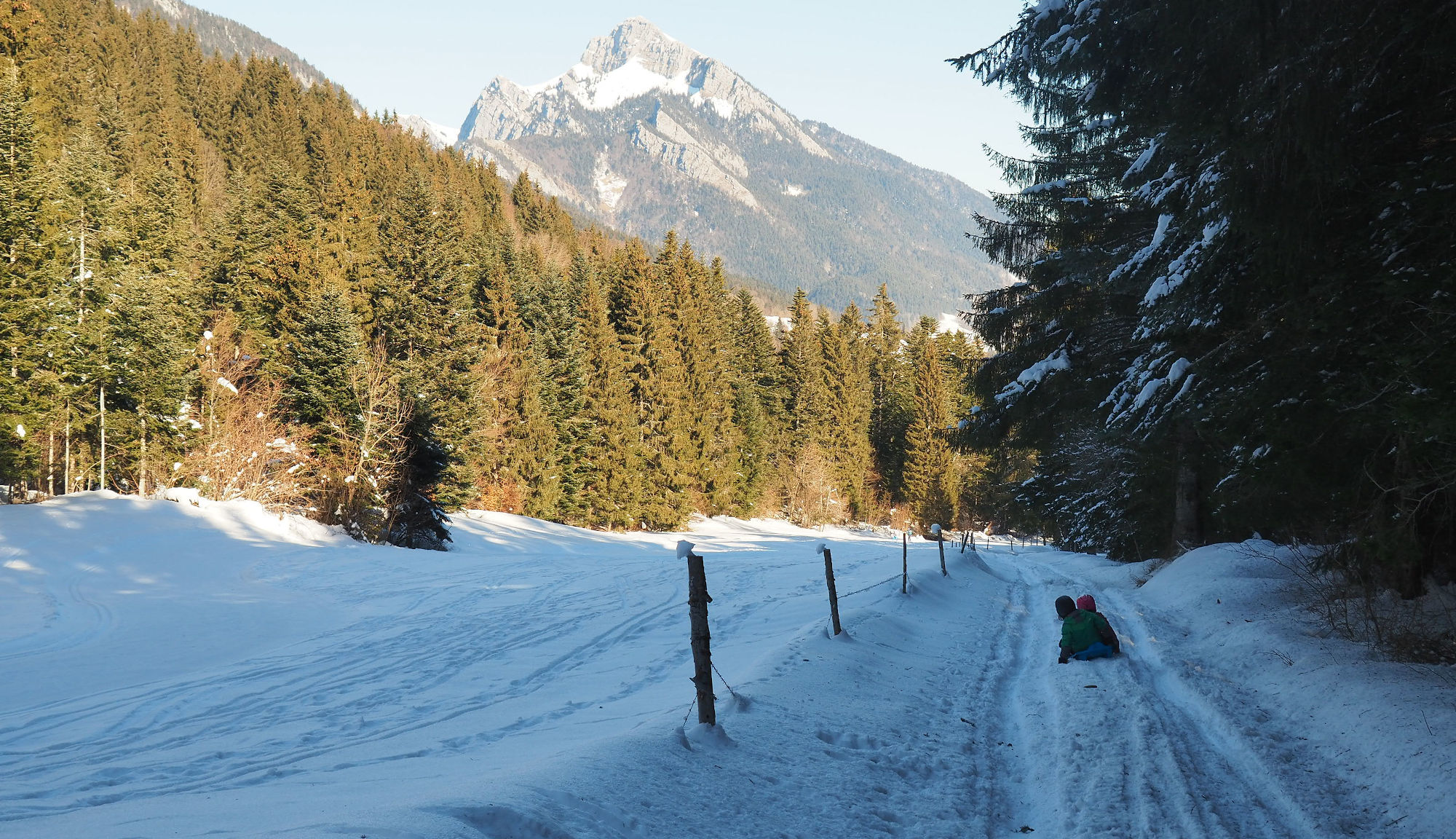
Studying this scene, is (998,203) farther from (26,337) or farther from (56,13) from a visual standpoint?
(56,13)

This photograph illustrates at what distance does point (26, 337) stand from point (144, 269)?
23.6 feet

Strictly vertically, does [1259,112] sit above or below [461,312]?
below

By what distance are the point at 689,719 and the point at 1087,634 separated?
5.51 meters

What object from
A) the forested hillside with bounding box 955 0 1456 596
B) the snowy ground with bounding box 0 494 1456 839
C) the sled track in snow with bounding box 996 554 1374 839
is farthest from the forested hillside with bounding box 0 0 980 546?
the sled track in snow with bounding box 996 554 1374 839

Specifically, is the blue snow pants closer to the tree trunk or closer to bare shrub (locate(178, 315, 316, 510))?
the tree trunk

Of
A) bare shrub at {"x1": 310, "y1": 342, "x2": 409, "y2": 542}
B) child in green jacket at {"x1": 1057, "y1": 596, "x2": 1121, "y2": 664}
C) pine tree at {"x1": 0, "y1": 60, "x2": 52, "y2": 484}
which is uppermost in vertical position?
pine tree at {"x1": 0, "y1": 60, "x2": 52, "y2": 484}

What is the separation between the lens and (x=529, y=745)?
6.69 metres

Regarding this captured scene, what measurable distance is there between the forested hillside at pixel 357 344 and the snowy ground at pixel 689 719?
1008cm

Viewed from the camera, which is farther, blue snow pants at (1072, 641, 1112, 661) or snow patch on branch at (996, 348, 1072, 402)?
snow patch on branch at (996, 348, 1072, 402)

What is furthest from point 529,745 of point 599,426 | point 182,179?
point 182,179

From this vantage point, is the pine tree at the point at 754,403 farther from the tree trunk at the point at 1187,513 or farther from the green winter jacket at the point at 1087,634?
the green winter jacket at the point at 1087,634

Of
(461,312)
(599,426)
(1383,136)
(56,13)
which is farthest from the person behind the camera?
(56,13)

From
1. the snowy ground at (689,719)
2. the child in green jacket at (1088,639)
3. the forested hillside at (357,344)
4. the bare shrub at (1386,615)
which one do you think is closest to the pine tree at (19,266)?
the forested hillside at (357,344)

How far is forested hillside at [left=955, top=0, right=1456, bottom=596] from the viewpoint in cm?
580
